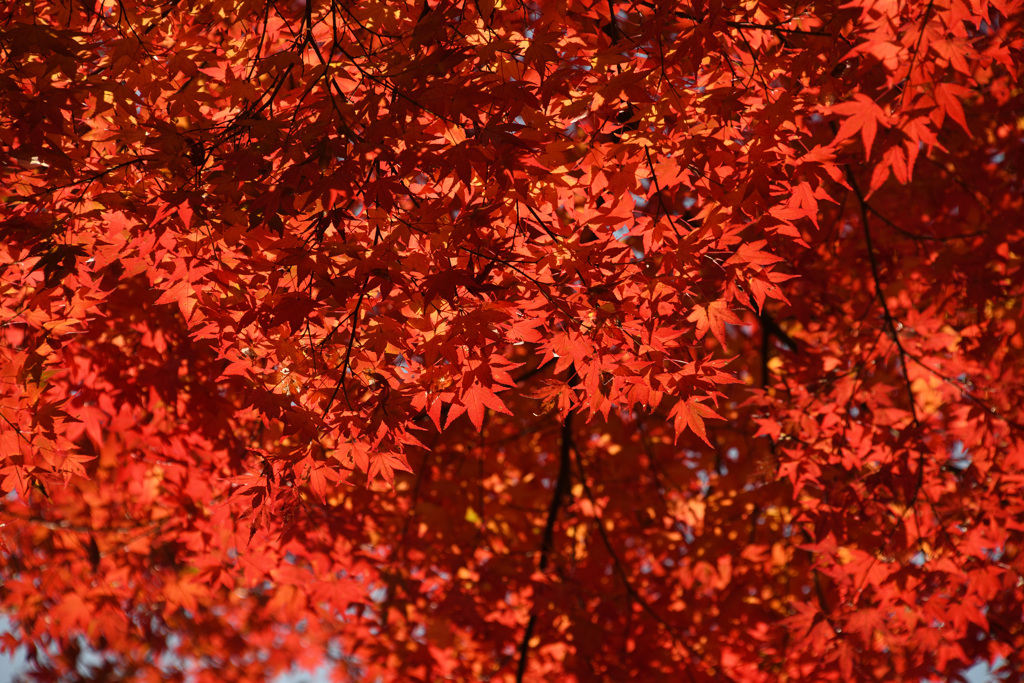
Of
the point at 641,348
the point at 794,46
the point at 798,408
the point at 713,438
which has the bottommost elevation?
the point at 641,348

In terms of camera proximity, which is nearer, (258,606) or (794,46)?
(794,46)

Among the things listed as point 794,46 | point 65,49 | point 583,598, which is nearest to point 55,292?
point 65,49

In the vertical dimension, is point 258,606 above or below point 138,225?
above

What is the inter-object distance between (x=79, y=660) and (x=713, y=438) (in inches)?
367

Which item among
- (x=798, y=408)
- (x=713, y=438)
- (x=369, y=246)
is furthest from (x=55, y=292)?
(x=713, y=438)

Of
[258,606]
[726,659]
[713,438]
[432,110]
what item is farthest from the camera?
[258,606]

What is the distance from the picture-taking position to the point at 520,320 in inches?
93.3

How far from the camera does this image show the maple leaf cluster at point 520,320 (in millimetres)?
2094

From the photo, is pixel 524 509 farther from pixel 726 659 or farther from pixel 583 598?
pixel 726 659

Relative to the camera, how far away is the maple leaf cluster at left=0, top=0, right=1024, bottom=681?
6.87 ft

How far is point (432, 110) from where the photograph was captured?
6.39 feet

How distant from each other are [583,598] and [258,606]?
6015mm

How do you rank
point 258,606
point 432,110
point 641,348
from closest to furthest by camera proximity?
point 432,110 < point 641,348 < point 258,606

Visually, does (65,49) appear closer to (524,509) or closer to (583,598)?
(524,509)
